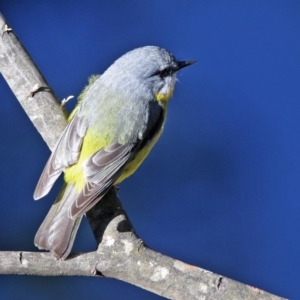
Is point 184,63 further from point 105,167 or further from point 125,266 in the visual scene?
point 125,266

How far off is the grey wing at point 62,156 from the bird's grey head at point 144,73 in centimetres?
29

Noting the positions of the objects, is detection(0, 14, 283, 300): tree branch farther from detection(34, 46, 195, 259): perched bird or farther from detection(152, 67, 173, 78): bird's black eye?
detection(152, 67, 173, 78): bird's black eye

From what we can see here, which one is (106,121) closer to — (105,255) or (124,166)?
(124,166)

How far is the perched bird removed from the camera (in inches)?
95.0

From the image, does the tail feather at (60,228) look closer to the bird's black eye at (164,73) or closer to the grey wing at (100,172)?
the grey wing at (100,172)

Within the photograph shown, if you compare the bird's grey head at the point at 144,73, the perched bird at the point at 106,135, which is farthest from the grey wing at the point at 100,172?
the bird's grey head at the point at 144,73

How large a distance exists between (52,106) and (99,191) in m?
0.46

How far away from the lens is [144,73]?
110 inches

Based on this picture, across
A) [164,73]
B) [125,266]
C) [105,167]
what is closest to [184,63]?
[164,73]

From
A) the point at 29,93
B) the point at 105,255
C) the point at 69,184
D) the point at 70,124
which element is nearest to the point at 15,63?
the point at 29,93

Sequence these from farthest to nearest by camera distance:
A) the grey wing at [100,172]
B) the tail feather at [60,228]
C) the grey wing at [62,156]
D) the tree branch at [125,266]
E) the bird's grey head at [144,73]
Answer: the bird's grey head at [144,73], the grey wing at [62,156], the grey wing at [100,172], the tail feather at [60,228], the tree branch at [125,266]

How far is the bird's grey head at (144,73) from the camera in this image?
2.75 meters

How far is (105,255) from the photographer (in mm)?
2125

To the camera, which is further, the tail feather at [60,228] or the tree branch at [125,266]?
the tail feather at [60,228]
